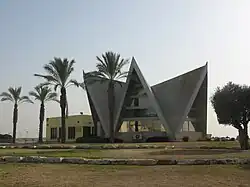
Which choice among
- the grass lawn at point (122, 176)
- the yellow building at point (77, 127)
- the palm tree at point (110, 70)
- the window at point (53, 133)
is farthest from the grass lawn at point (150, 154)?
the window at point (53, 133)

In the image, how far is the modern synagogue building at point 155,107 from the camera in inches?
2539

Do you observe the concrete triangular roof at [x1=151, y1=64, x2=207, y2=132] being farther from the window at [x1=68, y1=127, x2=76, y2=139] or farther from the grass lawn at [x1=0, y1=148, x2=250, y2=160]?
the grass lawn at [x1=0, y1=148, x2=250, y2=160]

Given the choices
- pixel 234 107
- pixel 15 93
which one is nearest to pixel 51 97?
pixel 15 93

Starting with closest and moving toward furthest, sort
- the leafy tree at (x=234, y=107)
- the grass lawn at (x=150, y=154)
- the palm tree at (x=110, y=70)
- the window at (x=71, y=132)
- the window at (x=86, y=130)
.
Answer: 1. the grass lawn at (x=150, y=154)
2. the leafy tree at (x=234, y=107)
3. the palm tree at (x=110, y=70)
4. the window at (x=71, y=132)
5. the window at (x=86, y=130)

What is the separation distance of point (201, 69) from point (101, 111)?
17049 millimetres

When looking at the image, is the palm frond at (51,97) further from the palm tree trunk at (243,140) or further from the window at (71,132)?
the palm tree trunk at (243,140)

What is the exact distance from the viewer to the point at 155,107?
64.9 m

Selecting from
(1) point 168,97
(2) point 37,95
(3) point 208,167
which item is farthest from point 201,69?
(3) point 208,167

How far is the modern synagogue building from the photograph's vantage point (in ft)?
212

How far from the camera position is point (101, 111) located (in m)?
69.9

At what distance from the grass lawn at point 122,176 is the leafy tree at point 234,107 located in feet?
56.7

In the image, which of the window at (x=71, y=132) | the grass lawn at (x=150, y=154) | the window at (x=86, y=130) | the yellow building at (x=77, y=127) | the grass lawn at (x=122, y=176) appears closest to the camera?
the grass lawn at (x=122, y=176)

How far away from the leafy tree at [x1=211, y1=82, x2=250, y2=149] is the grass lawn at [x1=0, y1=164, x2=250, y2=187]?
1729 centimetres

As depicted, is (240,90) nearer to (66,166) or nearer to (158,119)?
(66,166)
